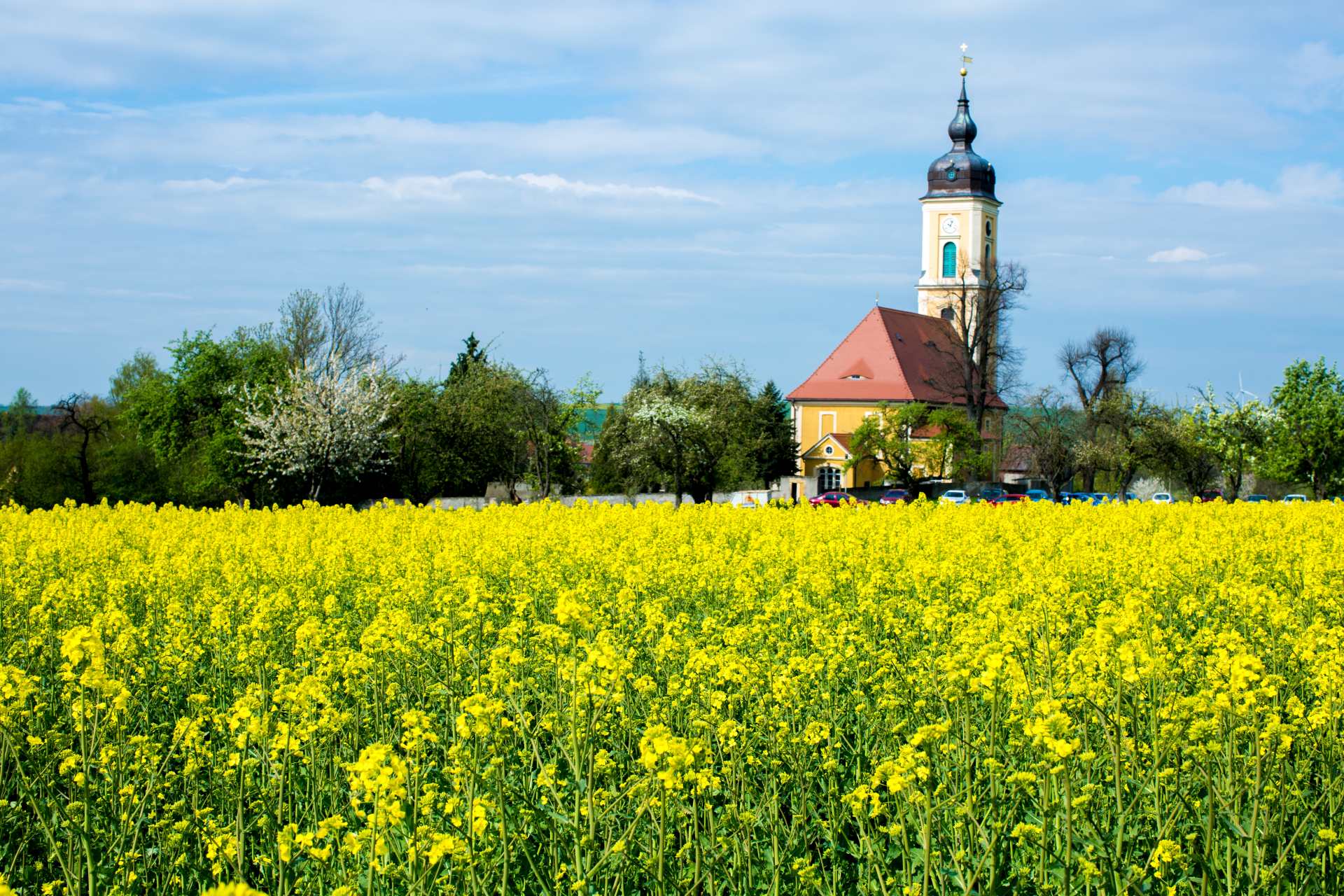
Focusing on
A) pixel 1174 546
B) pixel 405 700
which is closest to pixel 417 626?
pixel 405 700

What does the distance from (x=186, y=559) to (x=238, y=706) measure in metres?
7.00

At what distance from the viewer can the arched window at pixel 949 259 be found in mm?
94562

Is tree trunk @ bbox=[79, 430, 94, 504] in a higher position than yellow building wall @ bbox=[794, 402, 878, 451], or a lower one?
lower

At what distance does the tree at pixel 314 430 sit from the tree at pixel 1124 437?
32684 mm

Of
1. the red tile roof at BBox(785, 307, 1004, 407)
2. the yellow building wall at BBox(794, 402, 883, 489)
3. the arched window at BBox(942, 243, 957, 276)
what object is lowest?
the yellow building wall at BBox(794, 402, 883, 489)

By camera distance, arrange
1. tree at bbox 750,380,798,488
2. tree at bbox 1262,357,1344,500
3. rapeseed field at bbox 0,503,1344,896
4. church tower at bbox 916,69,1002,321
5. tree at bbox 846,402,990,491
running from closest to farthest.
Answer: rapeseed field at bbox 0,503,1344,896 < tree at bbox 1262,357,1344,500 < tree at bbox 846,402,990,491 < tree at bbox 750,380,798,488 < church tower at bbox 916,69,1002,321

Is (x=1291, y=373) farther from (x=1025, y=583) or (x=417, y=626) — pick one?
(x=417, y=626)

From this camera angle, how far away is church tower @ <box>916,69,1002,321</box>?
93.6 metres

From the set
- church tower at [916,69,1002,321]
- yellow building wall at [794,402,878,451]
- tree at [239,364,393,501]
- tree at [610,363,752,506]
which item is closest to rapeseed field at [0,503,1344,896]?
tree at [239,364,393,501]

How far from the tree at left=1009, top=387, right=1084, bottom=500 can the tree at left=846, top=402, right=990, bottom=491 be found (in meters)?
4.56

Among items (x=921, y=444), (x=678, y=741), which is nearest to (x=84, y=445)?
(x=921, y=444)

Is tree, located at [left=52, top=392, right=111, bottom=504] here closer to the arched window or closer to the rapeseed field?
the rapeseed field

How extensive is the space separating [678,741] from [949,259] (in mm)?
94258

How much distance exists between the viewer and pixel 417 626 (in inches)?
288
